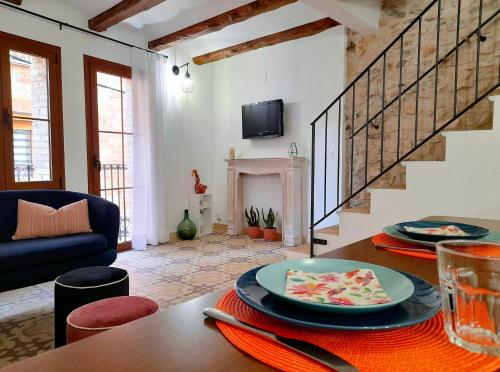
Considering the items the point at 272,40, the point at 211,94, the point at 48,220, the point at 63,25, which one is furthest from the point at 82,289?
the point at 211,94

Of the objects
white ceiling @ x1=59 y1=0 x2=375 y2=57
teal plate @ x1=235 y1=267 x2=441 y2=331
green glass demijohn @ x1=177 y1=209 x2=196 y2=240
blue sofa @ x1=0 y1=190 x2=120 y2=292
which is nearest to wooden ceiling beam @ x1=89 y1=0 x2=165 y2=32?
white ceiling @ x1=59 y1=0 x2=375 y2=57

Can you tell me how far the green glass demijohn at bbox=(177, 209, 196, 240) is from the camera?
4.86m

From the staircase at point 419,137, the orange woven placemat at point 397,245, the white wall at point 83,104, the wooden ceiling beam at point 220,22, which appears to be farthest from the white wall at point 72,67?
the orange woven placemat at point 397,245

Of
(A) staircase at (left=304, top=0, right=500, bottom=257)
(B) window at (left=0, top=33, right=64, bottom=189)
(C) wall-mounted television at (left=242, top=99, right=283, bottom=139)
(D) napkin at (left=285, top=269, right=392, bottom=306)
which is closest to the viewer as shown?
(D) napkin at (left=285, top=269, right=392, bottom=306)

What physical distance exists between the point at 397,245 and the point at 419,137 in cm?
306

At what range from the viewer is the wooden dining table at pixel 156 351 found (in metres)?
0.39

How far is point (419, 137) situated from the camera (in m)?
3.60

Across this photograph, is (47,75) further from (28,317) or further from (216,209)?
(216,209)

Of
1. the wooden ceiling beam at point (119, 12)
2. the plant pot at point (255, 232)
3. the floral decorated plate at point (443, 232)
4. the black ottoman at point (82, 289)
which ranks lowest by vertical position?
the plant pot at point (255, 232)

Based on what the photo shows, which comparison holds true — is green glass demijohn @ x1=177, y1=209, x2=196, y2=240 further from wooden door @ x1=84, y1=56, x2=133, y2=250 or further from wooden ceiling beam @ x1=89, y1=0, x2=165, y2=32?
wooden ceiling beam @ x1=89, y1=0, x2=165, y2=32

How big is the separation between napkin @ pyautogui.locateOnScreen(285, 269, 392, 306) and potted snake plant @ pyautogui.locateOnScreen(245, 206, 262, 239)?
14.2 ft

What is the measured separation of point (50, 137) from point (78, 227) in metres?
1.36

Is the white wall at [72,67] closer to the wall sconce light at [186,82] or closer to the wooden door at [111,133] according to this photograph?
the wooden door at [111,133]

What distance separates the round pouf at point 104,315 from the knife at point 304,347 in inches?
37.8
